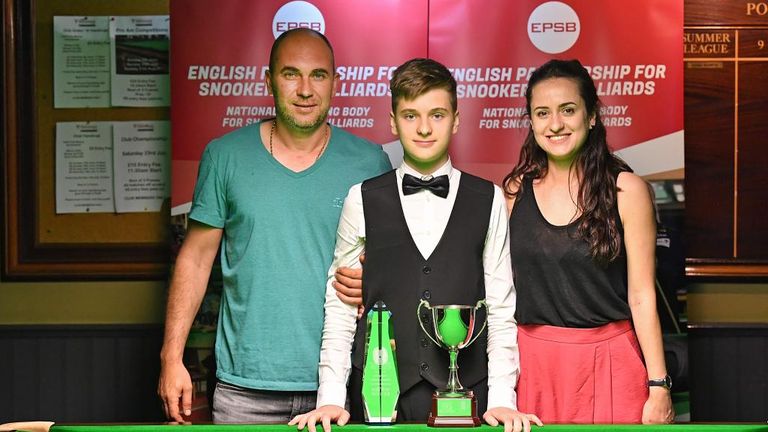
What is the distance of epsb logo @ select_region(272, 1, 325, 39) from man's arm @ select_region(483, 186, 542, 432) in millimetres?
1174

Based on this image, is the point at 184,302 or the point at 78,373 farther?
the point at 78,373

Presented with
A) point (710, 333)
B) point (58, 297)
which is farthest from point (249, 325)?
point (710, 333)

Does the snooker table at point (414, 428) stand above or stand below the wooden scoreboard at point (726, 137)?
below

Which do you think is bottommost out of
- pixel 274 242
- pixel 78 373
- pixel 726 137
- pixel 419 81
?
pixel 78 373

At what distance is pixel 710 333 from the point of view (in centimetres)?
471

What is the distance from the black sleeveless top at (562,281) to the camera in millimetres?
3439

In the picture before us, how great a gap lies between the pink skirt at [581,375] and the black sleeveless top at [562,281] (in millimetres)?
43

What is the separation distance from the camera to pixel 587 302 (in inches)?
136

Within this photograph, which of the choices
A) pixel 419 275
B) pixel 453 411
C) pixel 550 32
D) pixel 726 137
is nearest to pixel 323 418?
pixel 453 411

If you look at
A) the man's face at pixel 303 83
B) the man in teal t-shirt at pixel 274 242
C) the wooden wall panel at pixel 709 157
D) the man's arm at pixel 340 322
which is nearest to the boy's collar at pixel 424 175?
the man's arm at pixel 340 322

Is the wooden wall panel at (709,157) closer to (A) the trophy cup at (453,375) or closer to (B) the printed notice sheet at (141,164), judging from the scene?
(A) the trophy cup at (453,375)

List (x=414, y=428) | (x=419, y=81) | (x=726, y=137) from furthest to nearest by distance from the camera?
(x=726, y=137) < (x=419, y=81) < (x=414, y=428)

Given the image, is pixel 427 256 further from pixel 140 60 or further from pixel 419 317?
pixel 140 60

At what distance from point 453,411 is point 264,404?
0.97 metres
